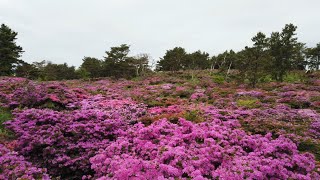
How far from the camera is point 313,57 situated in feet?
189

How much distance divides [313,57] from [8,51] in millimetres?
54430

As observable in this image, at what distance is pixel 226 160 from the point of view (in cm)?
888

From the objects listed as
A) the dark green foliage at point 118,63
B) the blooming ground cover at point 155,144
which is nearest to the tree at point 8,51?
the dark green foliage at point 118,63

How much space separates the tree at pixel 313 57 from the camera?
55.5m

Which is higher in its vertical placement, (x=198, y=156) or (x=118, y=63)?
(x=118, y=63)

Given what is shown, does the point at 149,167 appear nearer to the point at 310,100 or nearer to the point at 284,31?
the point at 310,100

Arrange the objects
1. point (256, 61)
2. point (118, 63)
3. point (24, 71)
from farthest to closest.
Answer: point (118, 63)
point (24, 71)
point (256, 61)

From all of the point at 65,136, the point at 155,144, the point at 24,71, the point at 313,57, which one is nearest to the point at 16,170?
the point at 65,136

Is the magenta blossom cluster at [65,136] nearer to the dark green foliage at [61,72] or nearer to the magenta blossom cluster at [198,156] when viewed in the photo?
the magenta blossom cluster at [198,156]

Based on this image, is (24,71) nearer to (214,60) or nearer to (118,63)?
(118,63)

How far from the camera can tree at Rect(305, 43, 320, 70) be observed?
55.5m

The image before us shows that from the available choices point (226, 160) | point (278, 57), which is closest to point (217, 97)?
point (226, 160)

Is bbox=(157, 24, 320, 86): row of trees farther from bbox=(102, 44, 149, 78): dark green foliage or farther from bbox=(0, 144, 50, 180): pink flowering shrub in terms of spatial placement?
bbox=(0, 144, 50, 180): pink flowering shrub

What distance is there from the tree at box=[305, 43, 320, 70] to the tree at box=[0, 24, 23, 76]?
51.5 metres
